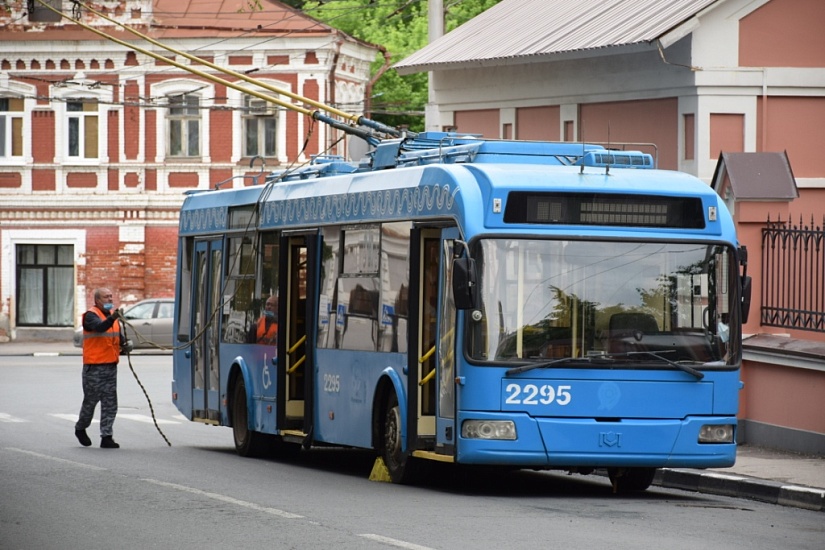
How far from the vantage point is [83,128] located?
4734 cm

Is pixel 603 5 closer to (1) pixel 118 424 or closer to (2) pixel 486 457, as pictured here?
(1) pixel 118 424

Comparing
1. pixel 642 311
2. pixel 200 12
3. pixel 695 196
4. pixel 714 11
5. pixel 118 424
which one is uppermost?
pixel 200 12

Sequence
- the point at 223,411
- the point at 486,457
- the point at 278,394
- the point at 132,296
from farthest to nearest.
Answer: the point at 132,296 → the point at 223,411 → the point at 278,394 → the point at 486,457

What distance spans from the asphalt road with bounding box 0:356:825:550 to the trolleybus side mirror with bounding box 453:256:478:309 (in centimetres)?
147

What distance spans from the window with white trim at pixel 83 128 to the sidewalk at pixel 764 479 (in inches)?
1271

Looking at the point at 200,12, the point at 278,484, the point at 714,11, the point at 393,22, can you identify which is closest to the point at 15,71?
the point at 200,12

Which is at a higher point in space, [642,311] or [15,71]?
[15,71]

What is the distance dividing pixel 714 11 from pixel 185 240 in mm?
6940

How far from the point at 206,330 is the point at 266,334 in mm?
2535

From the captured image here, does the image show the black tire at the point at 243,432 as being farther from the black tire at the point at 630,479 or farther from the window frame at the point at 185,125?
the window frame at the point at 185,125

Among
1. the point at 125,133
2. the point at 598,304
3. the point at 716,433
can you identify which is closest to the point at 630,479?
the point at 716,433

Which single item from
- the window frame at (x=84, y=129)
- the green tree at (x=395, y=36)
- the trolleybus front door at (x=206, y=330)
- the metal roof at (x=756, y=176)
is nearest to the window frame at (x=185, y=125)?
the window frame at (x=84, y=129)

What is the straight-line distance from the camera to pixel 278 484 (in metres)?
14.7

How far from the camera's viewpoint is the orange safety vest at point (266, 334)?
17.4 m
